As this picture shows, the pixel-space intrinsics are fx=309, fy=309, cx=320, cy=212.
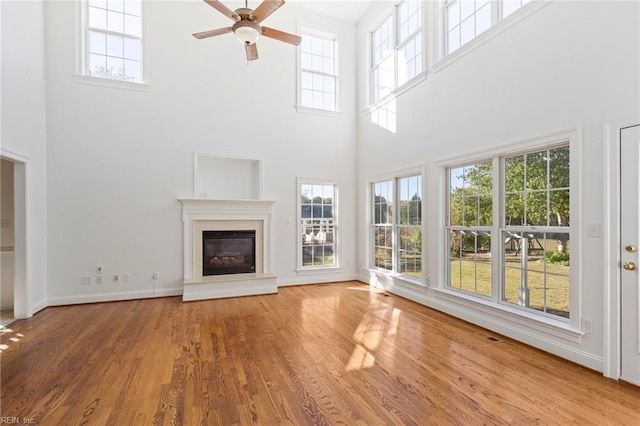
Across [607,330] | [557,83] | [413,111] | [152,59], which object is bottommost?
[607,330]

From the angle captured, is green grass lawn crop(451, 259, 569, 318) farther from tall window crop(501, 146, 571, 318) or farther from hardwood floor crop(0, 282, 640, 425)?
hardwood floor crop(0, 282, 640, 425)

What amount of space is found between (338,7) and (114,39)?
4.09 meters

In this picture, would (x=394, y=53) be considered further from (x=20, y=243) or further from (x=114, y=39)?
(x=20, y=243)

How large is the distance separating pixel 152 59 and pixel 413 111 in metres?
4.42

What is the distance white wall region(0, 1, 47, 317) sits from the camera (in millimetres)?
3740

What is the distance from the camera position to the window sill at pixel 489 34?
3168 mm

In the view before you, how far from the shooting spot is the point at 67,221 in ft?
15.6

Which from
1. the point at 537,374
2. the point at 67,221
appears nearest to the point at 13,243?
the point at 67,221

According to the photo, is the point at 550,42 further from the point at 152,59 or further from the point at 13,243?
the point at 13,243

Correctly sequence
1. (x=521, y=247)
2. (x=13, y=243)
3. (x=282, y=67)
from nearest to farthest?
(x=521, y=247) < (x=13, y=243) < (x=282, y=67)

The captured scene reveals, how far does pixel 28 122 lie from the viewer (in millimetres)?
4172

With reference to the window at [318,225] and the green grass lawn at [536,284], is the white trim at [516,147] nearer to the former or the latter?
the green grass lawn at [536,284]

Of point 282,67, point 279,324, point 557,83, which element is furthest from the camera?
point 282,67

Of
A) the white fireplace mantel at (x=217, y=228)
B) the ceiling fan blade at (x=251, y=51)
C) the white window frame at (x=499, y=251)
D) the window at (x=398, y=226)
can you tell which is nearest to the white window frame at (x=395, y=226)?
the window at (x=398, y=226)
